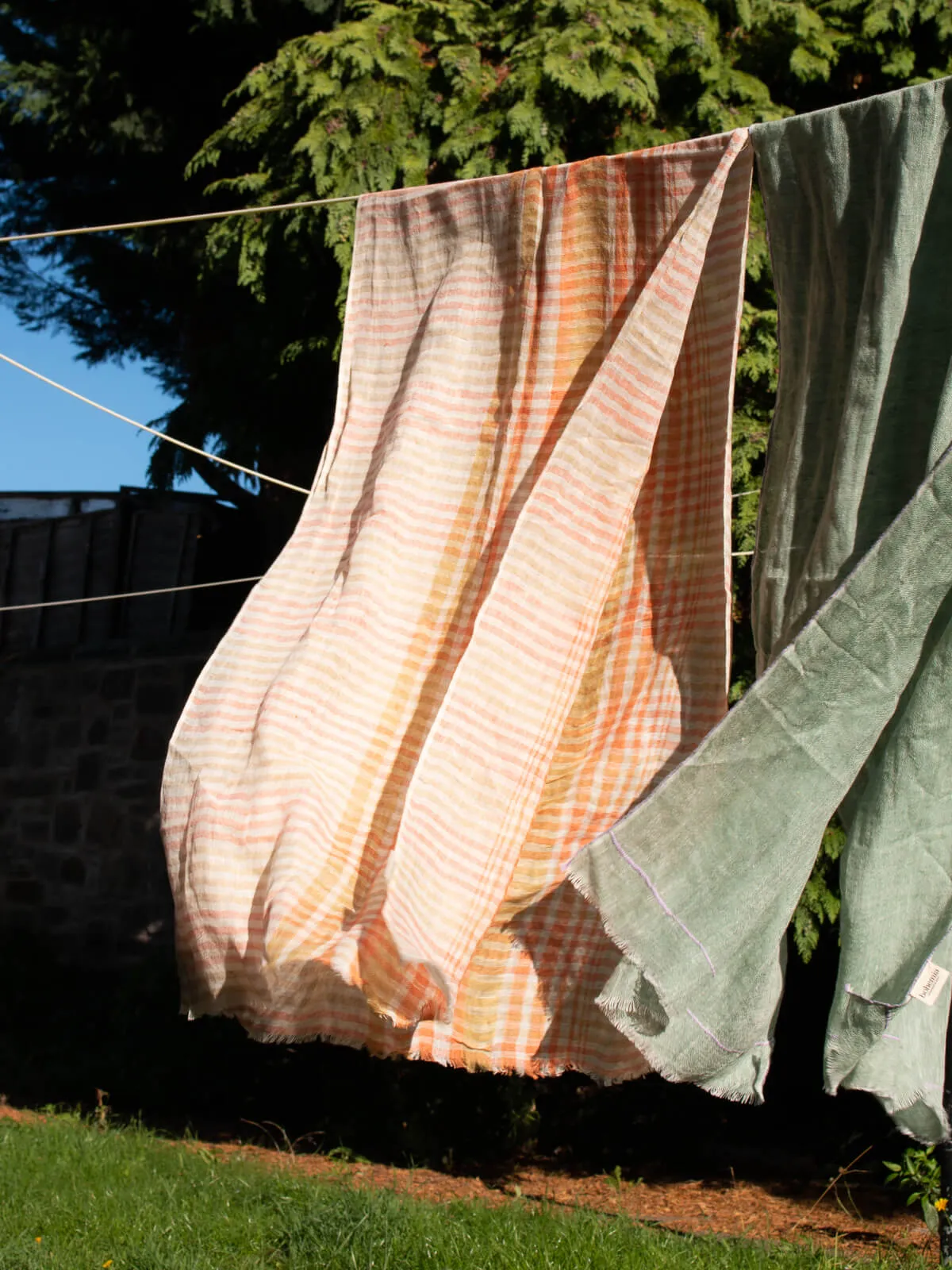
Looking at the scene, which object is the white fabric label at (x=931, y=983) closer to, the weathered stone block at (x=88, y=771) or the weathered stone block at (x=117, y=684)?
the weathered stone block at (x=117, y=684)

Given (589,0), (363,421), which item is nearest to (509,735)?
(363,421)

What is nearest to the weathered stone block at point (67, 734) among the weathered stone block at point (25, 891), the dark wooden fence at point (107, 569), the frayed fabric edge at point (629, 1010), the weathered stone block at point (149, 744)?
the weathered stone block at point (149, 744)

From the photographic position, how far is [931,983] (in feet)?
6.22

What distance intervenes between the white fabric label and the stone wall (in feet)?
17.8

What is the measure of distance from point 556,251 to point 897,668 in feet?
3.43

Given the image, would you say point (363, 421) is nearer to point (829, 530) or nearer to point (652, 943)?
point (829, 530)

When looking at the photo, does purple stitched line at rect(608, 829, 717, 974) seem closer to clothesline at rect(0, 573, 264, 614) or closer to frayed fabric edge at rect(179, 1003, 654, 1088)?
frayed fabric edge at rect(179, 1003, 654, 1088)

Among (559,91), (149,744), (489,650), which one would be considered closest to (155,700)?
(149,744)

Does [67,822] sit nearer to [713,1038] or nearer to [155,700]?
[155,700]

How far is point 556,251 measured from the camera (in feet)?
7.98

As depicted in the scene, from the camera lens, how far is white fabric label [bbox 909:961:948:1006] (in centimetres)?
188

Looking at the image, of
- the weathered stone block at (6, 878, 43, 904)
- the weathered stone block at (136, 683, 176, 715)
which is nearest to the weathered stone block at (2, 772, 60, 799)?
the weathered stone block at (6, 878, 43, 904)

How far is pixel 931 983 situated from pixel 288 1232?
7.18ft

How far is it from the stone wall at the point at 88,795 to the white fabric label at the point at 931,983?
5437mm
